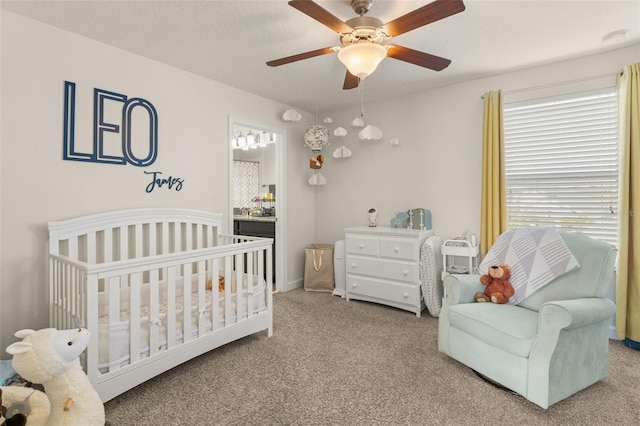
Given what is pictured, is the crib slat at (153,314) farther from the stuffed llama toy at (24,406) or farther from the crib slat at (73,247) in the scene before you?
the crib slat at (73,247)

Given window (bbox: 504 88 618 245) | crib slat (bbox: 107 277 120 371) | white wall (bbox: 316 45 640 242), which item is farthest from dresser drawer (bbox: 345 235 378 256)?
crib slat (bbox: 107 277 120 371)

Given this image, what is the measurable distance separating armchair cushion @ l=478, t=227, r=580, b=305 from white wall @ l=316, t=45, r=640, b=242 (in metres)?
0.91

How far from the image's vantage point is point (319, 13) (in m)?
1.62

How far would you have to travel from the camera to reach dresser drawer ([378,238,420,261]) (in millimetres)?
3309

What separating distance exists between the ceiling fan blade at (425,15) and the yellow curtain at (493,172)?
1817mm

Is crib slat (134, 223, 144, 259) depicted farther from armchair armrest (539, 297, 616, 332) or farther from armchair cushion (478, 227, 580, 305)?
armchair armrest (539, 297, 616, 332)

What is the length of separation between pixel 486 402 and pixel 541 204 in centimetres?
198

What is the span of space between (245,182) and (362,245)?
9.45 feet

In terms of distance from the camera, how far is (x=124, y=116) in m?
2.66

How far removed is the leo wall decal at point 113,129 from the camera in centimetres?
237

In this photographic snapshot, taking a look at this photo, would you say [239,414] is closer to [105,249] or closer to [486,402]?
[486,402]

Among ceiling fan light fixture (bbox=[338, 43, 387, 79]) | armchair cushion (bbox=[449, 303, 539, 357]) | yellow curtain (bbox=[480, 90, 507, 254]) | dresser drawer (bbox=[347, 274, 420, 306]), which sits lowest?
dresser drawer (bbox=[347, 274, 420, 306])

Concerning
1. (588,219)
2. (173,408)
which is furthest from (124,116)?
(588,219)

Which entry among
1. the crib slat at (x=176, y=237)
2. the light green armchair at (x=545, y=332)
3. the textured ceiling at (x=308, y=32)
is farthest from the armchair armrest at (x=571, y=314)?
the crib slat at (x=176, y=237)
